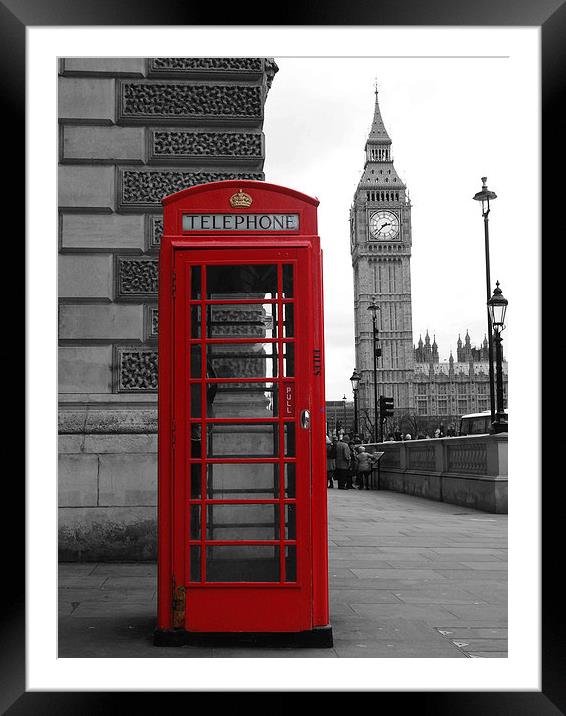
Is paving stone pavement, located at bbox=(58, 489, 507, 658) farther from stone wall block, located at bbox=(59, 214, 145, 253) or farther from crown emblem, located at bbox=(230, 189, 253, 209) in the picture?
stone wall block, located at bbox=(59, 214, 145, 253)

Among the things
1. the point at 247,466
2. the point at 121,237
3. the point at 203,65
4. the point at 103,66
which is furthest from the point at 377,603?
the point at 103,66

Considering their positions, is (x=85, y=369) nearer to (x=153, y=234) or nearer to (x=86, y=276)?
(x=86, y=276)

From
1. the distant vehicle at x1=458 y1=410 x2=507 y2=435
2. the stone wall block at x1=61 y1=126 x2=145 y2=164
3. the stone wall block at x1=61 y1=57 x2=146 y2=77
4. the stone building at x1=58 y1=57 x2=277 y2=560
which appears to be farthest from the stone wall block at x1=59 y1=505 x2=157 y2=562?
the distant vehicle at x1=458 y1=410 x2=507 y2=435

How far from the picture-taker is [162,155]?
25.3 ft

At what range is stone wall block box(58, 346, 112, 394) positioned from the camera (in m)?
7.56

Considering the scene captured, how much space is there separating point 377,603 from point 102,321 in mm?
3488

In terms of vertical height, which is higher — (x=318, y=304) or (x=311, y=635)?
(x=318, y=304)

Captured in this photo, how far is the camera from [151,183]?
25.3 ft

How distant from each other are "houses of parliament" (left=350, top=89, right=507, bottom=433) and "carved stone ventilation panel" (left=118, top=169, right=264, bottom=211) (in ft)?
344
